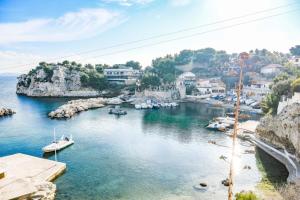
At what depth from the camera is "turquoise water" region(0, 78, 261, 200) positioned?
71.6 feet

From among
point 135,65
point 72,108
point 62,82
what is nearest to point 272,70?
point 135,65

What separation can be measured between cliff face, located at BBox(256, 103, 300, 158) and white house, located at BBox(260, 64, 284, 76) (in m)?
68.1

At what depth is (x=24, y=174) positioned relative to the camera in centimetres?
2233

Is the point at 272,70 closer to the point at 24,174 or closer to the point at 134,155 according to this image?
the point at 134,155

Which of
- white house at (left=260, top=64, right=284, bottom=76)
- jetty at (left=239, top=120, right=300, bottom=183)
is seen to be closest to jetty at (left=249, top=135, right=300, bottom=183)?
jetty at (left=239, top=120, right=300, bottom=183)

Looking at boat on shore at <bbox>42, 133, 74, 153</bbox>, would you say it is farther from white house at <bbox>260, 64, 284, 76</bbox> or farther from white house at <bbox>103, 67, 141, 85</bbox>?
white house at <bbox>260, 64, 284, 76</bbox>

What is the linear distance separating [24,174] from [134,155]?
12401mm

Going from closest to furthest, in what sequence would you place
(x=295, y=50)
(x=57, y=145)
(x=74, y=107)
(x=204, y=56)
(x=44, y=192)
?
(x=44, y=192), (x=57, y=145), (x=74, y=107), (x=295, y=50), (x=204, y=56)

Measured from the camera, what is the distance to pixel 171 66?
4441 inches

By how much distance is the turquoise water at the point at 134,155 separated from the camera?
21.8 meters

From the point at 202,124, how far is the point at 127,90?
2067 inches

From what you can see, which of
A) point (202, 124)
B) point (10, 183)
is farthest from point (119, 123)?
point (10, 183)

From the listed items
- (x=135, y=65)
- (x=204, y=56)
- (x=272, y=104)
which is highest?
(x=204, y=56)

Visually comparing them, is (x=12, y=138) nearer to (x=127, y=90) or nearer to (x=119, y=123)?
(x=119, y=123)
